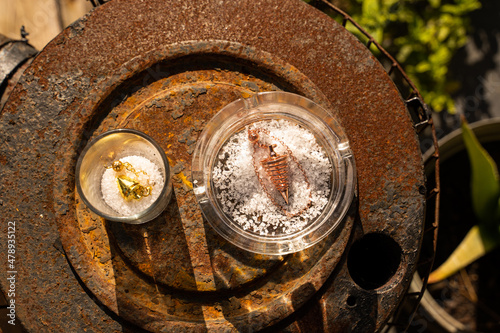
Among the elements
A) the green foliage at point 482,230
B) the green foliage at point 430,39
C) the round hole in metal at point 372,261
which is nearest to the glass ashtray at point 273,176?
the round hole in metal at point 372,261

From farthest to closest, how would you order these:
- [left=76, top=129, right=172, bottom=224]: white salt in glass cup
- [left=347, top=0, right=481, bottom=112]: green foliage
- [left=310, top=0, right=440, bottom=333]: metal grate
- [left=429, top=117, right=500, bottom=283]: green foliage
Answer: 1. [left=347, top=0, right=481, bottom=112]: green foliage
2. [left=429, top=117, right=500, bottom=283]: green foliage
3. [left=310, top=0, right=440, bottom=333]: metal grate
4. [left=76, top=129, right=172, bottom=224]: white salt in glass cup

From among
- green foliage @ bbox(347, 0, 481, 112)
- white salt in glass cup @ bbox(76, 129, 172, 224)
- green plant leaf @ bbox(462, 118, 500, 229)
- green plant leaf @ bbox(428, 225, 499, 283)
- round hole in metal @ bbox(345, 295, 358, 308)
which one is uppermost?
green foliage @ bbox(347, 0, 481, 112)

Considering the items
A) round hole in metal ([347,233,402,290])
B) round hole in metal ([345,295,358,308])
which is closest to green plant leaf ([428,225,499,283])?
round hole in metal ([347,233,402,290])

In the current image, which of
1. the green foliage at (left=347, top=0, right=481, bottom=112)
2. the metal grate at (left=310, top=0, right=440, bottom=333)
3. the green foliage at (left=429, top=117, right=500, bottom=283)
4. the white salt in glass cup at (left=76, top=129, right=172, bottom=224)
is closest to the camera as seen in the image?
the white salt in glass cup at (left=76, top=129, right=172, bottom=224)

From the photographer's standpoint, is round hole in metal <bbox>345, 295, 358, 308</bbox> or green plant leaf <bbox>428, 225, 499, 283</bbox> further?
green plant leaf <bbox>428, 225, 499, 283</bbox>

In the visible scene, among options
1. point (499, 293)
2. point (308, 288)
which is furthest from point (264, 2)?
point (499, 293)

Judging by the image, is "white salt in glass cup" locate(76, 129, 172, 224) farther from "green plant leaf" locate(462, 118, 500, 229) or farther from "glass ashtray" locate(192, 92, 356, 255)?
"green plant leaf" locate(462, 118, 500, 229)
